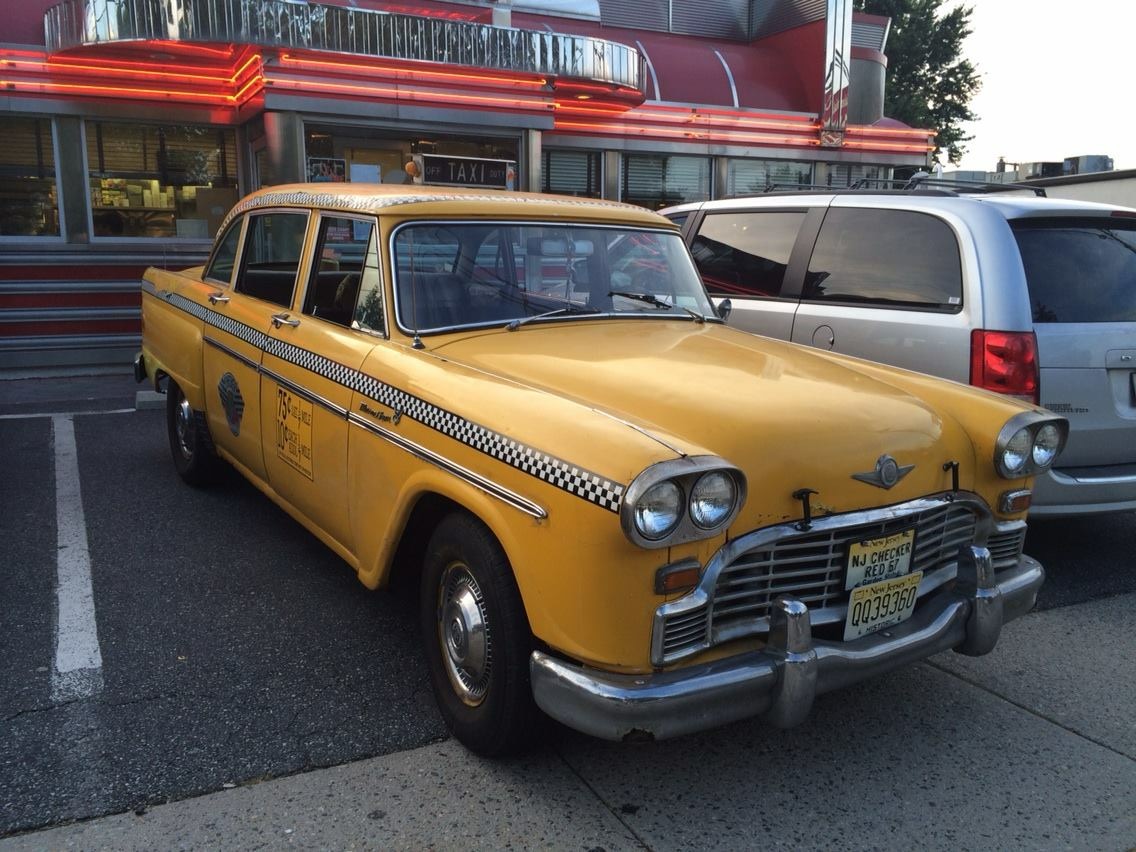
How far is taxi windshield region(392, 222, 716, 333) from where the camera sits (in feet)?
11.7

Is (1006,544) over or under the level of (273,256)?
under

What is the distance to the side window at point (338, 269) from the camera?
12.3 ft

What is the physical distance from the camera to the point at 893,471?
9.16 feet

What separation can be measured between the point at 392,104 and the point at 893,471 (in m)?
8.38

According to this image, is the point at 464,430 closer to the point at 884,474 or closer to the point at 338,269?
the point at 884,474

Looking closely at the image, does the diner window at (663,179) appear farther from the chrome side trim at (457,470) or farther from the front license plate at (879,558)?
the front license plate at (879,558)

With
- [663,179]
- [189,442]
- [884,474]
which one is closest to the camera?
[884,474]

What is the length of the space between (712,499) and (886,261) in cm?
305

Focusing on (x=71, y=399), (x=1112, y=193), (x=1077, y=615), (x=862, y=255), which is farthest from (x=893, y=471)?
(x=1112, y=193)

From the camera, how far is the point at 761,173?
13758mm

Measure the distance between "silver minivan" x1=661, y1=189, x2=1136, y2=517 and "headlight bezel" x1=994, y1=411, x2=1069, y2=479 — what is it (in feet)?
3.39

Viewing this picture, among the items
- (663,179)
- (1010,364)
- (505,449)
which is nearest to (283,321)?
(505,449)

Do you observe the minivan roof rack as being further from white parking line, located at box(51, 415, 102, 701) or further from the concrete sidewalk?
white parking line, located at box(51, 415, 102, 701)

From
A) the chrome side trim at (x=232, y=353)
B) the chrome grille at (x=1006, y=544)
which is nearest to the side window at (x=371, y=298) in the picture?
the chrome side trim at (x=232, y=353)
